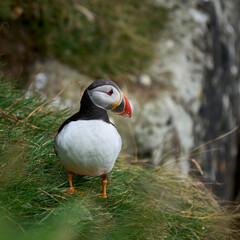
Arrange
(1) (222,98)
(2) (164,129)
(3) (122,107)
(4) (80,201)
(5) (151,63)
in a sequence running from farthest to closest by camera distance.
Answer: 1. (1) (222,98)
2. (5) (151,63)
3. (2) (164,129)
4. (3) (122,107)
5. (4) (80,201)

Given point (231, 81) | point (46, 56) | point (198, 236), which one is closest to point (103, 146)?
point (198, 236)

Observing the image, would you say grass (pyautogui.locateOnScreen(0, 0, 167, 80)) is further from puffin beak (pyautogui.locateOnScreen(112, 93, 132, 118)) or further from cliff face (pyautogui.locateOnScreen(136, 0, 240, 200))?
puffin beak (pyautogui.locateOnScreen(112, 93, 132, 118))

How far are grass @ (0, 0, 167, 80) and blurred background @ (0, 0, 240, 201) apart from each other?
0.05 feet

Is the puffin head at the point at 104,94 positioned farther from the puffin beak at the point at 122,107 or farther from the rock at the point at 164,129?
the rock at the point at 164,129

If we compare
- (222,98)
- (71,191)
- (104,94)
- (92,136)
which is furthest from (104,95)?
(222,98)

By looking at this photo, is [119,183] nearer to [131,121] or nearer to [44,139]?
[44,139]

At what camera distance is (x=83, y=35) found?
4.91 metres

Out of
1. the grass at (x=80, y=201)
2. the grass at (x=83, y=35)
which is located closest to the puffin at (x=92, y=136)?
the grass at (x=80, y=201)

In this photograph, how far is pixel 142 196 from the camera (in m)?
2.51

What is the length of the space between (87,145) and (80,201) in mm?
319

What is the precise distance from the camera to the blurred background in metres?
4.43

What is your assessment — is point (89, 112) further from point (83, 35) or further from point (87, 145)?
point (83, 35)

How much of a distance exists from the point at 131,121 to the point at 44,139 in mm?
1944

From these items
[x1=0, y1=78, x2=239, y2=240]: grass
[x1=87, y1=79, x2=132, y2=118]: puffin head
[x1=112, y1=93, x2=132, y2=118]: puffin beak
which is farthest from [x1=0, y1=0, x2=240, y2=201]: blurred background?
[x1=87, y1=79, x2=132, y2=118]: puffin head
